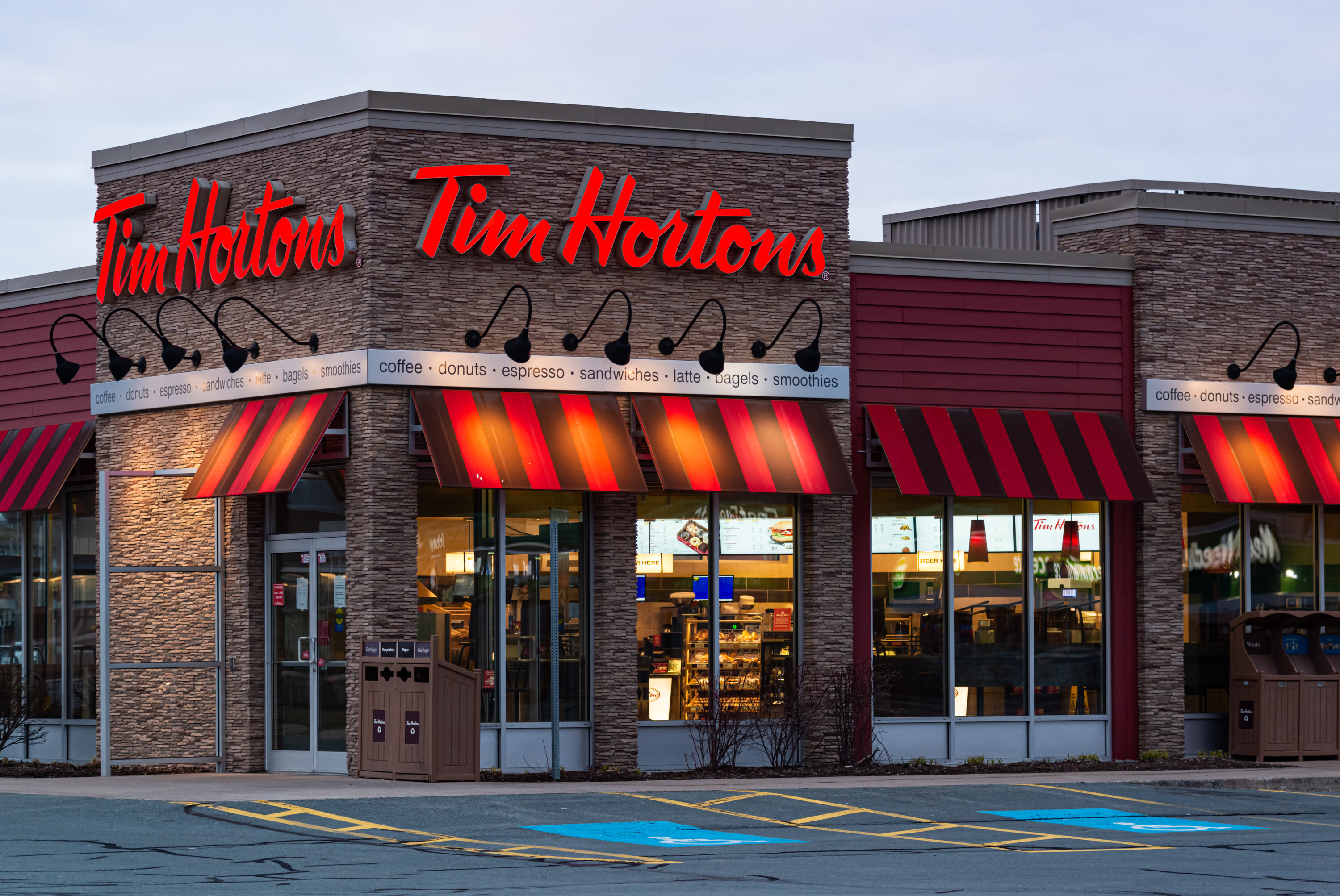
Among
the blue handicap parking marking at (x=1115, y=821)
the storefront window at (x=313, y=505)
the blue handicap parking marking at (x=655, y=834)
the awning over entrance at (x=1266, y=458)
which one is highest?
the awning over entrance at (x=1266, y=458)

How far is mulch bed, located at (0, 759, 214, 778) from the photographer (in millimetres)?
18859

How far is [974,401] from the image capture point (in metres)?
20.0

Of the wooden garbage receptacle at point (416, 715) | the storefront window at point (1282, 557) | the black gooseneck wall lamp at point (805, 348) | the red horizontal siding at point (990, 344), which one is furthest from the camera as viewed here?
the storefront window at point (1282, 557)

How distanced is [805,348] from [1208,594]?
5.79m

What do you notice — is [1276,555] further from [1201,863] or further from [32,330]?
[32,330]

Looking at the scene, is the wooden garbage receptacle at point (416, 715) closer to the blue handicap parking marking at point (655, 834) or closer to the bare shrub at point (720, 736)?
the bare shrub at point (720, 736)

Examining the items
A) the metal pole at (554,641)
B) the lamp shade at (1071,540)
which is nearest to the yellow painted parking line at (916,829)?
the metal pole at (554,641)

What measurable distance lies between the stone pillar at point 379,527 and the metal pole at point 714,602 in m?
3.18

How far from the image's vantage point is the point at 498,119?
18.2 meters

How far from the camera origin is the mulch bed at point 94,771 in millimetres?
18859

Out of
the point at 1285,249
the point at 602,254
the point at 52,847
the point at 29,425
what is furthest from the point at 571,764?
the point at 1285,249

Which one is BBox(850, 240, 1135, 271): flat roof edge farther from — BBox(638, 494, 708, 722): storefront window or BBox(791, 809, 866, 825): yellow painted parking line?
BBox(791, 809, 866, 825): yellow painted parking line

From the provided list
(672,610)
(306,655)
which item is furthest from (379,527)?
(672,610)

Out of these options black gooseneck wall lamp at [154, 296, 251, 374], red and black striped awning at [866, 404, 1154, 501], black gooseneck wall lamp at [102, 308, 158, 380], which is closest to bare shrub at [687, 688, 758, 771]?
red and black striped awning at [866, 404, 1154, 501]
